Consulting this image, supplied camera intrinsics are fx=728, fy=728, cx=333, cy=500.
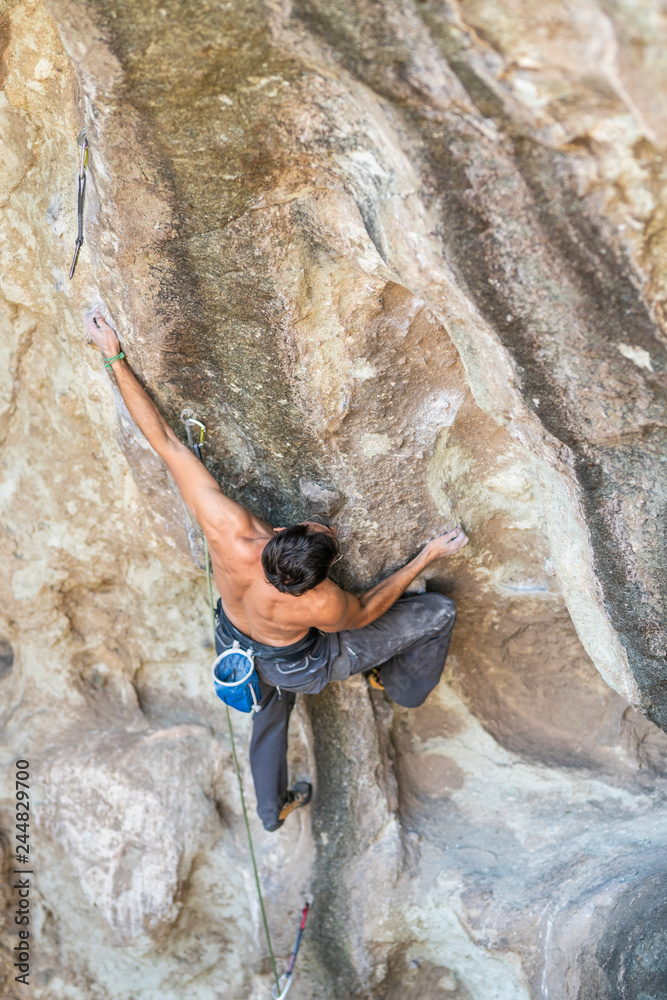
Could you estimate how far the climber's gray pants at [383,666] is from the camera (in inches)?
133

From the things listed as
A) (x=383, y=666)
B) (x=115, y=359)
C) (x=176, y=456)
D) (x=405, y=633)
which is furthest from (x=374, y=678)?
(x=115, y=359)

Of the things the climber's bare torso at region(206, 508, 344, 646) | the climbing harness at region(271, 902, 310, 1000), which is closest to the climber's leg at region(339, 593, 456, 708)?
the climber's bare torso at region(206, 508, 344, 646)

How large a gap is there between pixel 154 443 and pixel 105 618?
145 cm

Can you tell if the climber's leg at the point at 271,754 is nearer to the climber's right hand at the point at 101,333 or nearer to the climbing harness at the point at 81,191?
the climber's right hand at the point at 101,333

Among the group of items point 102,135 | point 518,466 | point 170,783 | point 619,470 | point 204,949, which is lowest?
point 204,949

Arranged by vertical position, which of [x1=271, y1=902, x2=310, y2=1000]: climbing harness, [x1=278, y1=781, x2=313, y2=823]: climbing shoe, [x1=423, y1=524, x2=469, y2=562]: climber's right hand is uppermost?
[x1=423, y1=524, x2=469, y2=562]: climber's right hand

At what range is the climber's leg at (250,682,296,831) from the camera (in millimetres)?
3689

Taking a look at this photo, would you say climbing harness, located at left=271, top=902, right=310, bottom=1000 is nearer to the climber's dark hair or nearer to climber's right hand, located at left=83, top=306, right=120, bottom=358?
the climber's dark hair

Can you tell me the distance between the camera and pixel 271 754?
148 inches

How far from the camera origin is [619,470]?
250 cm

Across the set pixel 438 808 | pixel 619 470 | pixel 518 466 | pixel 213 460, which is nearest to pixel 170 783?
pixel 438 808

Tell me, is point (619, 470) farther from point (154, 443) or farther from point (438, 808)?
point (438, 808)

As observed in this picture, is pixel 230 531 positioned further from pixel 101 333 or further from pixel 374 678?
pixel 374 678

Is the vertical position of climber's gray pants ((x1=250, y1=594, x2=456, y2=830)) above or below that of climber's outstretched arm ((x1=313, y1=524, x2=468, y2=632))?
below
